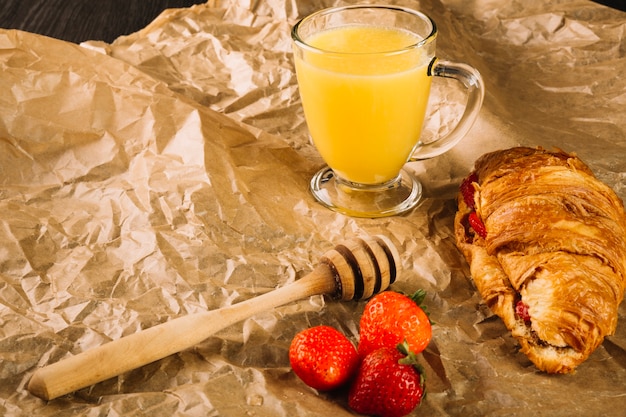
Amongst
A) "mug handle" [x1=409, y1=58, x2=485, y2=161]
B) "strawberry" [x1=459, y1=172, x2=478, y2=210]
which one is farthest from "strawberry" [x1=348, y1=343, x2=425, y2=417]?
"mug handle" [x1=409, y1=58, x2=485, y2=161]

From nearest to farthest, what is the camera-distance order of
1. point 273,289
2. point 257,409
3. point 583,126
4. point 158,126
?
point 257,409 → point 273,289 → point 158,126 → point 583,126

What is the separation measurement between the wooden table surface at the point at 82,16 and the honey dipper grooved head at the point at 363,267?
1.44 metres

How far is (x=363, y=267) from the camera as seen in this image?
4.83ft

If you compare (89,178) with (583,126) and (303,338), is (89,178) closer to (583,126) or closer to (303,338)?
(303,338)

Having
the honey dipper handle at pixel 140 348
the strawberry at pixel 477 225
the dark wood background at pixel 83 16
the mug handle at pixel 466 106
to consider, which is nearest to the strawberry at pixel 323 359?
the honey dipper handle at pixel 140 348

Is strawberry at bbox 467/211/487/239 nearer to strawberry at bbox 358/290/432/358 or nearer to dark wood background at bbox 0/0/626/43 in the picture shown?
strawberry at bbox 358/290/432/358

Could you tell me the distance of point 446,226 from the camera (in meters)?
1.79

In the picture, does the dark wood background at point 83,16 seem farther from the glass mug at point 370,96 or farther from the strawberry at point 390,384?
the strawberry at point 390,384

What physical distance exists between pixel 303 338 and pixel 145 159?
79 cm

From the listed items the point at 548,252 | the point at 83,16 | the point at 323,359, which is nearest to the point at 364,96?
the point at 548,252

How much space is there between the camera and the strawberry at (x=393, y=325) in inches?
51.8

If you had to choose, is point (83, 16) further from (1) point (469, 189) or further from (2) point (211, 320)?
(2) point (211, 320)

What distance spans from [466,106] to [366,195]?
1.08ft

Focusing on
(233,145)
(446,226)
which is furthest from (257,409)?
(233,145)
